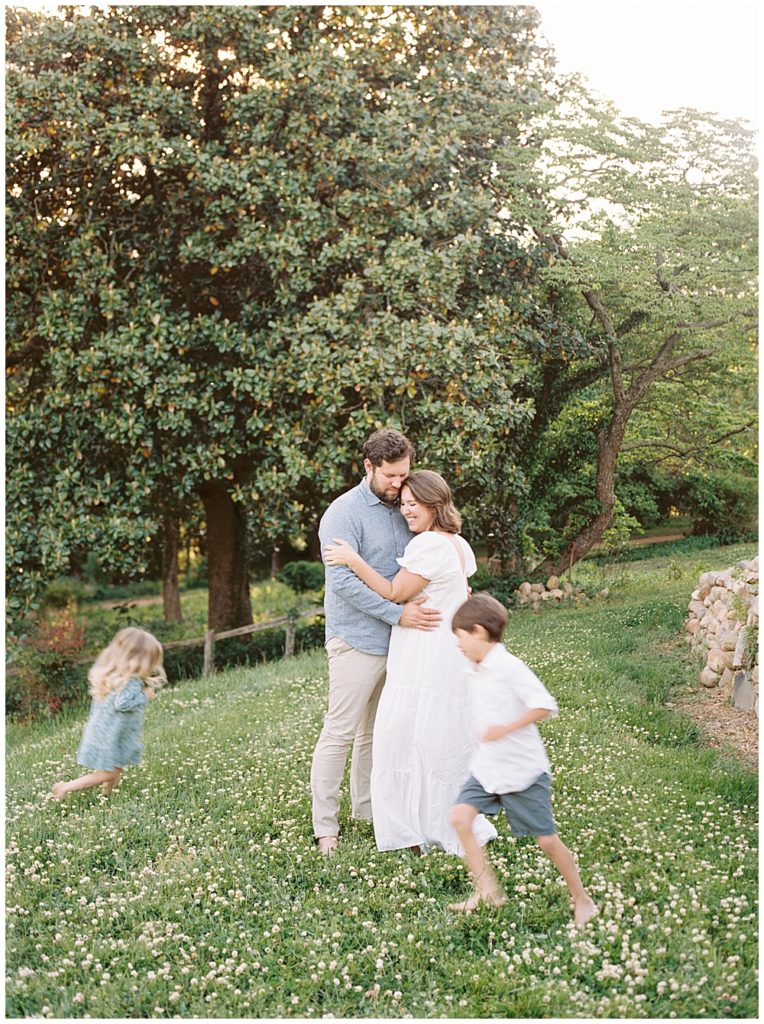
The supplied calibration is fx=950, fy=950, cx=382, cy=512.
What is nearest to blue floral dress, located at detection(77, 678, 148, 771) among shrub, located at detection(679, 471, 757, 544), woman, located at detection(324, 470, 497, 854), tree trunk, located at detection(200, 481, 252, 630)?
woman, located at detection(324, 470, 497, 854)

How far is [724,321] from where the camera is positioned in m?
7.23

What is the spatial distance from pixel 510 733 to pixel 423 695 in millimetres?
791

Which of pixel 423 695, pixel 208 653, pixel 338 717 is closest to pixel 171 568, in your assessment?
pixel 208 653

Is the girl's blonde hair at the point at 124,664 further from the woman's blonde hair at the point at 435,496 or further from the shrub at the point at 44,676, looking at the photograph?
the shrub at the point at 44,676

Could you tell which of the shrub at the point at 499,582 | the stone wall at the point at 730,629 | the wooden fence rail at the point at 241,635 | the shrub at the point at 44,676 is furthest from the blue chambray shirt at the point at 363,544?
the shrub at the point at 44,676

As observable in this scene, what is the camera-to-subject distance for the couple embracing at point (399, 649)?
4.39 m

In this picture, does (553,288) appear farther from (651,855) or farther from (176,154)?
(651,855)

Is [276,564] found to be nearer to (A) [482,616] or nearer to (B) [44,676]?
(B) [44,676]

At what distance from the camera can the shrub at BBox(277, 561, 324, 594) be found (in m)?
17.1

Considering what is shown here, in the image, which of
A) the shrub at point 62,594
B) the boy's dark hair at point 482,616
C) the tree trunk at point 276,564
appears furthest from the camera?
Result: the tree trunk at point 276,564

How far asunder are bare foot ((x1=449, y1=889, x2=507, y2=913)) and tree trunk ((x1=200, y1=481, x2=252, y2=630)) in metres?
7.42

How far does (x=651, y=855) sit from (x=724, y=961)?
2.77 feet

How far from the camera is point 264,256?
8844 mm

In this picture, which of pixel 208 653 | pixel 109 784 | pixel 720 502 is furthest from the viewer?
pixel 208 653
